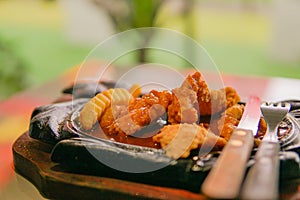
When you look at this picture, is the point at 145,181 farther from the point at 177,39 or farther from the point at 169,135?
the point at 177,39

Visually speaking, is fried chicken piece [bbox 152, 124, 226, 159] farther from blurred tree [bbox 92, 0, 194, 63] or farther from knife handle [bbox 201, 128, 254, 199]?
blurred tree [bbox 92, 0, 194, 63]

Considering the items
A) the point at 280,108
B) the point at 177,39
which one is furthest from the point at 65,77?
the point at 177,39

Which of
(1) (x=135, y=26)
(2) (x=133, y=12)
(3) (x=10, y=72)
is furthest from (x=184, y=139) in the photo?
(3) (x=10, y=72)

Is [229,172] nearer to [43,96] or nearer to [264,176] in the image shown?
[264,176]

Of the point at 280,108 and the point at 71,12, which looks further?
the point at 71,12

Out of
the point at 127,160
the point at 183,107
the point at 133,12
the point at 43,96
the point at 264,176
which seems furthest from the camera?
the point at 133,12
